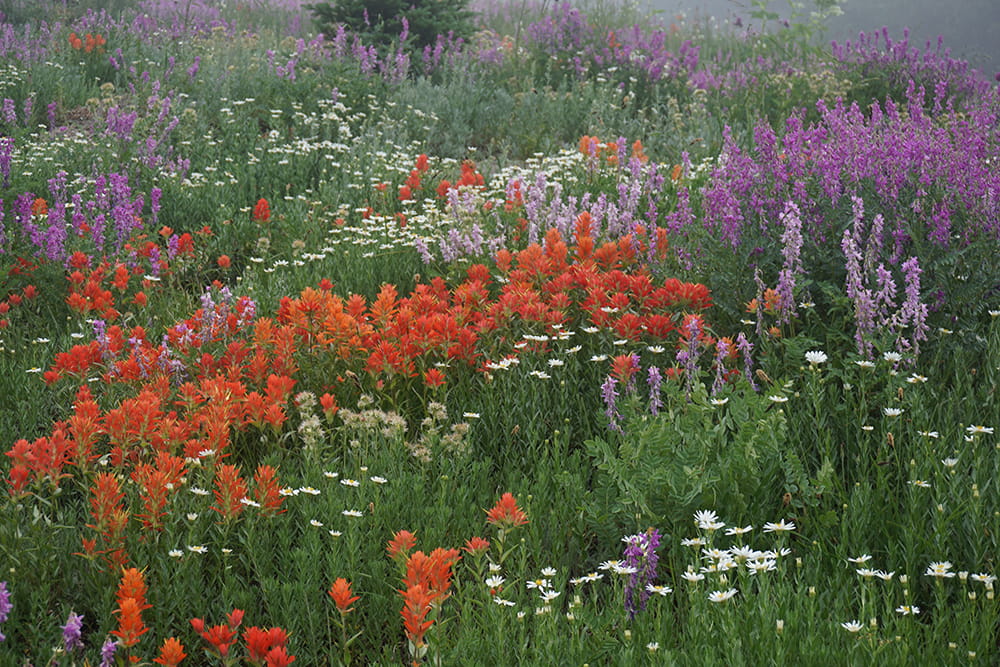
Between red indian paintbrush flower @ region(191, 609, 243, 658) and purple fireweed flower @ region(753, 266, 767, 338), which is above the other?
purple fireweed flower @ region(753, 266, 767, 338)

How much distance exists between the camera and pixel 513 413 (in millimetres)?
4035

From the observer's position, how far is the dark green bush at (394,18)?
12281mm

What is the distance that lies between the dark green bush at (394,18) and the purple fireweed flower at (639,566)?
10.3 metres

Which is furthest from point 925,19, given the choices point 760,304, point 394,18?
point 760,304

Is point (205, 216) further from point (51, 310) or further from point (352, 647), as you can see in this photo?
point (352, 647)

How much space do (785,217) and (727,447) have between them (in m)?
1.20

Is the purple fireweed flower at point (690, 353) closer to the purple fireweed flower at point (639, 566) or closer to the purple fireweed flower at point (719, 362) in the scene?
the purple fireweed flower at point (719, 362)

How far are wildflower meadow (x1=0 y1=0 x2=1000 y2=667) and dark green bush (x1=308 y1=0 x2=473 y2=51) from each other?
4.99 meters

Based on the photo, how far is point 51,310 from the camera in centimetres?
554

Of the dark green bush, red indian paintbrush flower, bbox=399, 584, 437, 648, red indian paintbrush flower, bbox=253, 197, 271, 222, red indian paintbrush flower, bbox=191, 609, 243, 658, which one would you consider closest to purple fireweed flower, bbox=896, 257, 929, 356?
red indian paintbrush flower, bbox=399, 584, 437, 648

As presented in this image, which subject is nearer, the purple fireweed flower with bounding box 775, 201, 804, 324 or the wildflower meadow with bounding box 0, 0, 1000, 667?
the wildflower meadow with bounding box 0, 0, 1000, 667

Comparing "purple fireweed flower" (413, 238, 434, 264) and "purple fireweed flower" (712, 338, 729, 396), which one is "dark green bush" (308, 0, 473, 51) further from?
"purple fireweed flower" (712, 338, 729, 396)

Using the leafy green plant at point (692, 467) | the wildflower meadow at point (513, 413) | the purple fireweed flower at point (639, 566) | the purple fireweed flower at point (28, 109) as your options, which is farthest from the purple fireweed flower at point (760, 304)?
the purple fireweed flower at point (28, 109)

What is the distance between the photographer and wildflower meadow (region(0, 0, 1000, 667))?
268 cm
